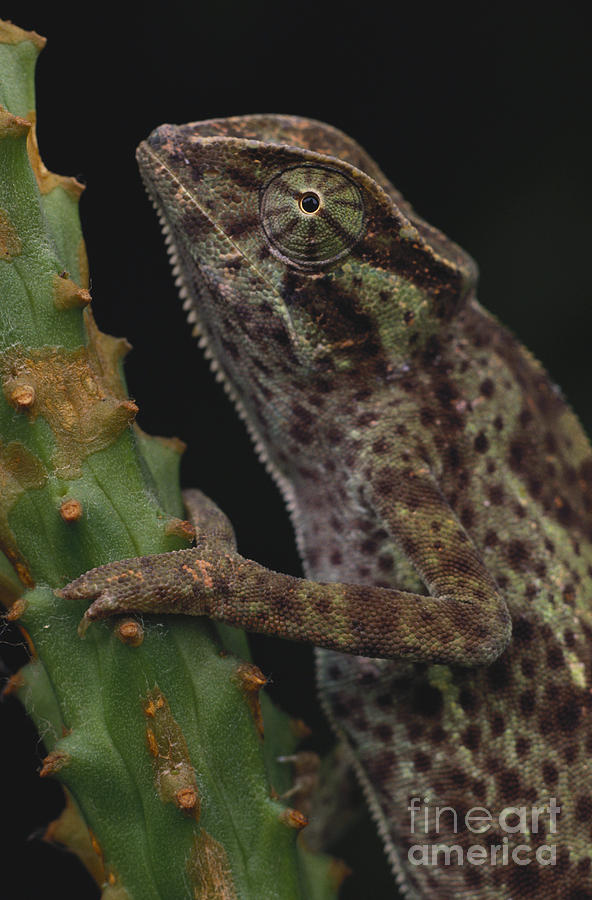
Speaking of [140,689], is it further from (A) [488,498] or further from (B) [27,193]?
(A) [488,498]

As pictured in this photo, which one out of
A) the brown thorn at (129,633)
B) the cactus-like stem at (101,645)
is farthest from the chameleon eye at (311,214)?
the brown thorn at (129,633)

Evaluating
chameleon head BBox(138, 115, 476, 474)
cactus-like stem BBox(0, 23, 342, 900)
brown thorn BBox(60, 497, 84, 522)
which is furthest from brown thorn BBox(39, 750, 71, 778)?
chameleon head BBox(138, 115, 476, 474)

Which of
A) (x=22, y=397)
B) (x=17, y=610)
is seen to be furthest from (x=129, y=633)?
(x=22, y=397)

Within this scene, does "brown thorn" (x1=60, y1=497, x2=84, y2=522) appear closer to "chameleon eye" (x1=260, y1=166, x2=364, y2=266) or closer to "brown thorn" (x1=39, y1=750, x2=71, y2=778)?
"brown thorn" (x1=39, y1=750, x2=71, y2=778)

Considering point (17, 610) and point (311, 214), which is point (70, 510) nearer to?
point (17, 610)

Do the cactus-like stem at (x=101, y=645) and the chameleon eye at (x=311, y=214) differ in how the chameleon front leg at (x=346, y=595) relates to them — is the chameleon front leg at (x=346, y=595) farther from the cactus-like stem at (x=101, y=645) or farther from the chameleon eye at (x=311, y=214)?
the chameleon eye at (x=311, y=214)
